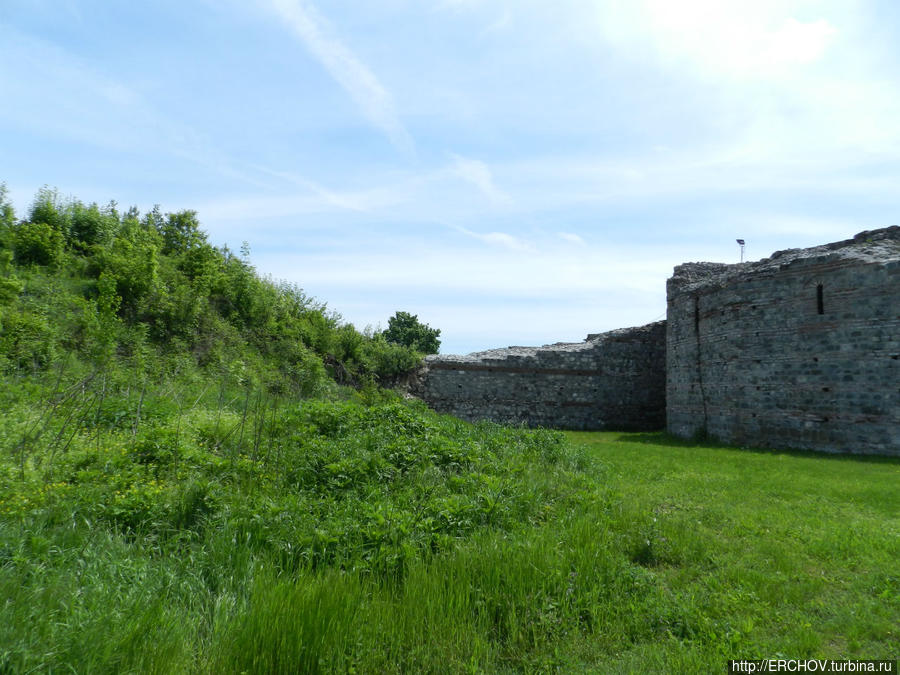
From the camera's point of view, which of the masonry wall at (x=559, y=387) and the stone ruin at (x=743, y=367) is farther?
the masonry wall at (x=559, y=387)

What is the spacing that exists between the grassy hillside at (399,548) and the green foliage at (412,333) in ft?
68.3

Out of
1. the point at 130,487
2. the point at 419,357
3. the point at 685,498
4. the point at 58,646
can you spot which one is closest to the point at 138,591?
the point at 58,646

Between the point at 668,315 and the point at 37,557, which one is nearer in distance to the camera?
the point at 37,557

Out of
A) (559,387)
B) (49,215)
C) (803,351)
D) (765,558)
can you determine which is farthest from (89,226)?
(803,351)

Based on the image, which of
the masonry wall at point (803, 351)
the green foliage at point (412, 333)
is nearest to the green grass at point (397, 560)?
the masonry wall at point (803, 351)

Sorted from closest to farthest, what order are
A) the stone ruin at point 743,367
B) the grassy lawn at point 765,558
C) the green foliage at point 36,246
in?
the grassy lawn at point 765,558, the stone ruin at point 743,367, the green foliage at point 36,246

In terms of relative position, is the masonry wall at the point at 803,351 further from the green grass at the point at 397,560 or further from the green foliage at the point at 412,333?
the green foliage at the point at 412,333

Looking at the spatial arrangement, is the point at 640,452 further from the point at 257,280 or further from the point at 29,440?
the point at 257,280

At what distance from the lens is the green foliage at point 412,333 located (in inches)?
1145

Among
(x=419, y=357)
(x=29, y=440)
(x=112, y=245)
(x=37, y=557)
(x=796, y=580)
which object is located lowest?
(x=796, y=580)

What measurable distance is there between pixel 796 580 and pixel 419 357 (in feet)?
43.6

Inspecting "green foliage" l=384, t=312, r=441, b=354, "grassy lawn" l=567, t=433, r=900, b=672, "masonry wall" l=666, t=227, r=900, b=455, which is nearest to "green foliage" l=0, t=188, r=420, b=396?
"grassy lawn" l=567, t=433, r=900, b=672

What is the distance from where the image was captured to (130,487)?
4727mm

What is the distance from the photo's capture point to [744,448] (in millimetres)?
11016
